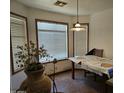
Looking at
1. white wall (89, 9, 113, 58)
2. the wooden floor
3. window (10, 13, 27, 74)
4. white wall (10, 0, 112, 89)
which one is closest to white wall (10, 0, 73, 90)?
white wall (10, 0, 112, 89)

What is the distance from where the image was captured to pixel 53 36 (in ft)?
14.8

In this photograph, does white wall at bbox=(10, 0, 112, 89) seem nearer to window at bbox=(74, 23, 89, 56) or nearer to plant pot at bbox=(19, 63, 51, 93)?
window at bbox=(74, 23, 89, 56)

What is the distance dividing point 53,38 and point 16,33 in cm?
165

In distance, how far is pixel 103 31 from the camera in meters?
4.36

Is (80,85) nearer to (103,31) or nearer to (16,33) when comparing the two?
(103,31)

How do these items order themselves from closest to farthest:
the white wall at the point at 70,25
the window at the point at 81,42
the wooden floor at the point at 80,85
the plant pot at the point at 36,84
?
the plant pot at the point at 36,84, the wooden floor at the point at 80,85, the white wall at the point at 70,25, the window at the point at 81,42

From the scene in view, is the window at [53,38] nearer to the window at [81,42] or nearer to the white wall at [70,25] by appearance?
the white wall at [70,25]

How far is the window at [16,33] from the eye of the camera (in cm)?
290

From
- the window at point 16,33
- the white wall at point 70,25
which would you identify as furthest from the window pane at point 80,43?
the window at point 16,33

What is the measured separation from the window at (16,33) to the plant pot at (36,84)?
4.25 feet
